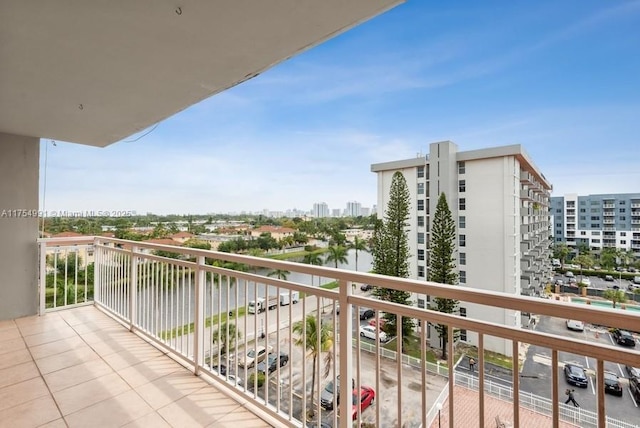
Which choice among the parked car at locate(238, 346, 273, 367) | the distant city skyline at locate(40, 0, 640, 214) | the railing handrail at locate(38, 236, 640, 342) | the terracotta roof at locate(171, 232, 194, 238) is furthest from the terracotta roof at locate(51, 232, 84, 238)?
the distant city skyline at locate(40, 0, 640, 214)

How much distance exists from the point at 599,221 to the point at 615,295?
503 centimetres

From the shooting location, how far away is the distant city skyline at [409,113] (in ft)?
41.8

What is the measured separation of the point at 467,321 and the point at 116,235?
404 cm

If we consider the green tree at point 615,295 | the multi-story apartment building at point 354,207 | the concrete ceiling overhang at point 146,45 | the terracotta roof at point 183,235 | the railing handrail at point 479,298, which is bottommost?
the green tree at point 615,295

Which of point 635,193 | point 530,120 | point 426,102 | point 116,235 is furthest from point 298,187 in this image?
point 116,235

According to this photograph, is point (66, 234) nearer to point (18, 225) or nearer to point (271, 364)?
point (18, 225)

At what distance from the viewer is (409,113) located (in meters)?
21.8

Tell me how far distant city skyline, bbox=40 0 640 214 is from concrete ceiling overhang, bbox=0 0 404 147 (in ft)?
18.8

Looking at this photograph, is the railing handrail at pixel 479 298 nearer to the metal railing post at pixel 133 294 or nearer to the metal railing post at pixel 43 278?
the metal railing post at pixel 133 294

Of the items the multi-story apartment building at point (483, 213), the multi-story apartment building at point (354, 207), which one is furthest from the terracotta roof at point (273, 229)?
the multi-story apartment building at point (483, 213)

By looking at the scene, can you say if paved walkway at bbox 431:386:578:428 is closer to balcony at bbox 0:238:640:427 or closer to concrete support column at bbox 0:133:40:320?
balcony at bbox 0:238:640:427

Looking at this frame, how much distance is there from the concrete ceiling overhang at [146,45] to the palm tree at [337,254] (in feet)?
30.9

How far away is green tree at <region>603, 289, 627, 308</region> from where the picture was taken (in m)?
8.99

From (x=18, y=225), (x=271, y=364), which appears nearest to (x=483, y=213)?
(x=271, y=364)
